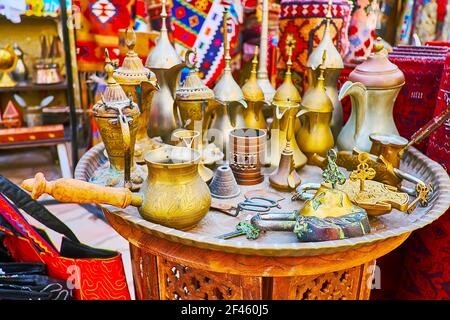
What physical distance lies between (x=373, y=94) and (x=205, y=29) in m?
1.14

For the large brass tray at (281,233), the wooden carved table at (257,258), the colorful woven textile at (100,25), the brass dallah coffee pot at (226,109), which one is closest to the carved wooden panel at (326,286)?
the wooden carved table at (257,258)

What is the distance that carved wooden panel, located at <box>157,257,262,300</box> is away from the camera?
2.80ft

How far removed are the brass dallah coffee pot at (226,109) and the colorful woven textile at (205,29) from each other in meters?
0.90

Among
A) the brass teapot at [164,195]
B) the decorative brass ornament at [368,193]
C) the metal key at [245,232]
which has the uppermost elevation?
the brass teapot at [164,195]

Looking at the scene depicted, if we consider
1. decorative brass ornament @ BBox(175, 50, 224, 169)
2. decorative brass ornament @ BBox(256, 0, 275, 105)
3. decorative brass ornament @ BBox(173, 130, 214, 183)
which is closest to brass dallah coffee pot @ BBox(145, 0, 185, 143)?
decorative brass ornament @ BBox(175, 50, 224, 169)

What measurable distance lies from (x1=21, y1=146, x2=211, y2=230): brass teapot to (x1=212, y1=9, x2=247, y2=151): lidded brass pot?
0.32 meters

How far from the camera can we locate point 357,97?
3.64 feet

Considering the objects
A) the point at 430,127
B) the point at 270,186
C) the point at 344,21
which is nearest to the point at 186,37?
the point at 344,21

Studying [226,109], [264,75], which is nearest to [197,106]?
Result: [226,109]

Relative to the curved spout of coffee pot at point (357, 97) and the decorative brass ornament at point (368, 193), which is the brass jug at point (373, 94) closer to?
the curved spout of coffee pot at point (357, 97)

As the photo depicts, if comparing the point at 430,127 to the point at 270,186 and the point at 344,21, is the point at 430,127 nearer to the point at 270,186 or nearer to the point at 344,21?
the point at 270,186

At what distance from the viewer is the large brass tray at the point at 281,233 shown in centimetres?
76

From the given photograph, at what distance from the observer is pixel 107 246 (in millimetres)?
2037

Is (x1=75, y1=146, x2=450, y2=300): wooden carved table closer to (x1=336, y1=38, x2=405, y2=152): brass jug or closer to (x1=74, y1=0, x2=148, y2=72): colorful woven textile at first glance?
(x1=336, y1=38, x2=405, y2=152): brass jug
